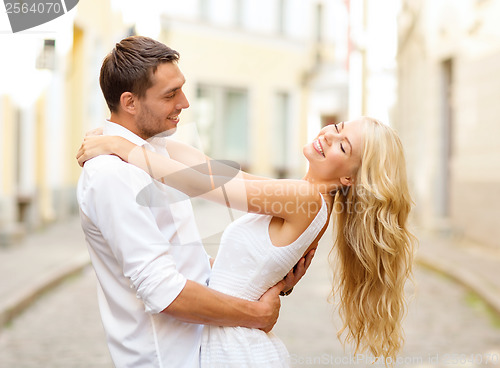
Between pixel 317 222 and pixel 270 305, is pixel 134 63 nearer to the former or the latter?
pixel 317 222

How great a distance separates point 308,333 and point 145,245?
176 inches

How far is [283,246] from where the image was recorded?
7.48 feet

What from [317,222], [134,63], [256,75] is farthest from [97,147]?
[256,75]

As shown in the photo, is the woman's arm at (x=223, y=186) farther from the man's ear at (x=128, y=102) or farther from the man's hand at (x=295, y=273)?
the man's hand at (x=295, y=273)

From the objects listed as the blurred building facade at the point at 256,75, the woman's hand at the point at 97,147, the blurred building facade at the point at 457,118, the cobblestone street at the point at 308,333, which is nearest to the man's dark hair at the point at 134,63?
the woman's hand at the point at 97,147

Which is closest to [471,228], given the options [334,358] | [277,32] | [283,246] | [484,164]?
[484,164]

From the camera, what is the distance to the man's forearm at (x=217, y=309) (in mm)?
2055

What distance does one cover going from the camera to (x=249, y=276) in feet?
7.50

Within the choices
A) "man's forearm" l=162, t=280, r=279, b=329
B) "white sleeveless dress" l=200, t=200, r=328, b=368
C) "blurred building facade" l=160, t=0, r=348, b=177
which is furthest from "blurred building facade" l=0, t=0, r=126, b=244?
"man's forearm" l=162, t=280, r=279, b=329

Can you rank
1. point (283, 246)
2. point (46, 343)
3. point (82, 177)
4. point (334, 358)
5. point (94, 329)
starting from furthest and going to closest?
point (94, 329), point (46, 343), point (334, 358), point (283, 246), point (82, 177)

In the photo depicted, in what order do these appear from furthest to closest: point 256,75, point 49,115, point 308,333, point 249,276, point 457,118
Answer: point 256,75 → point 49,115 → point 457,118 → point 308,333 → point 249,276

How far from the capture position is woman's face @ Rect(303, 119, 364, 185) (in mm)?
2439

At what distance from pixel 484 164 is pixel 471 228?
116cm

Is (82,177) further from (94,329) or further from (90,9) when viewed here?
(90,9)
